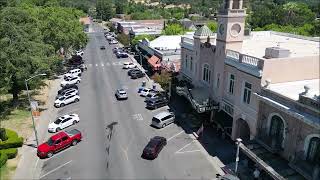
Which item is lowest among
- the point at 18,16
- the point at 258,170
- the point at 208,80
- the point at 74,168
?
the point at 74,168

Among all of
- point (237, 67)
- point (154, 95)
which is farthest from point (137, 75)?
point (237, 67)

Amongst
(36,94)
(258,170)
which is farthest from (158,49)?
(258,170)

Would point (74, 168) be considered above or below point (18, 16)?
below

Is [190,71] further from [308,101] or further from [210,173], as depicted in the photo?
[308,101]

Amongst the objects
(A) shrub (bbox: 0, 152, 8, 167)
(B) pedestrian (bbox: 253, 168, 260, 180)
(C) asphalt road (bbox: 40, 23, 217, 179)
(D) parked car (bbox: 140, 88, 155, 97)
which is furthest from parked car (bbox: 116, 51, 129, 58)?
(B) pedestrian (bbox: 253, 168, 260, 180)

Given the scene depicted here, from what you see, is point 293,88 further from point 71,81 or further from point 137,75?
point 71,81

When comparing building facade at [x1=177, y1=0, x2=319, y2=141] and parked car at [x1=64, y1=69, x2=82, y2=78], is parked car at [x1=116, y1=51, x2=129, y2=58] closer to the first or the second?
parked car at [x1=64, y1=69, x2=82, y2=78]

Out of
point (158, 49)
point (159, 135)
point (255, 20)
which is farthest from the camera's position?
point (255, 20)
